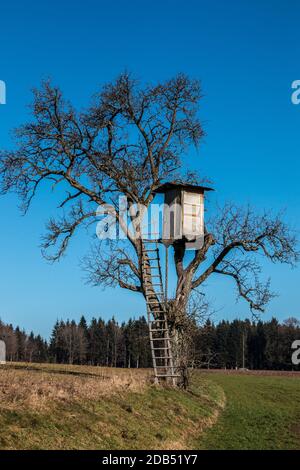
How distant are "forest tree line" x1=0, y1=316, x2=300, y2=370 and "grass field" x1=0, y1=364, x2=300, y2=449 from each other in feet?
308

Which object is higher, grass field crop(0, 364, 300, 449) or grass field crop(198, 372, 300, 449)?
grass field crop(0, 364, 300, 449)

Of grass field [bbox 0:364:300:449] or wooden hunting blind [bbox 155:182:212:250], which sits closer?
grass field [bbox 0:364:300:449]

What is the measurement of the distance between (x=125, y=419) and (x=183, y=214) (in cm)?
1252

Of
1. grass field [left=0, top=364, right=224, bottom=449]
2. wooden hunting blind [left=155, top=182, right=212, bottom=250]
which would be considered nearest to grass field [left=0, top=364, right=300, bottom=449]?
grass field [left=0, top=364, right=224, bottom=449]

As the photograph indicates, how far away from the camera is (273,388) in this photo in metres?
37.5

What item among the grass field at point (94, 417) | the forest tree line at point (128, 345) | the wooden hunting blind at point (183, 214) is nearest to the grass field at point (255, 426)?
the grass field at point (94, 417)

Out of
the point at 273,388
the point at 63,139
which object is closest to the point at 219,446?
the point at 63,139

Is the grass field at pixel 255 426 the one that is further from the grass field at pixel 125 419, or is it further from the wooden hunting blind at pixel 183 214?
the wooden hunting blind at pixel 183 214

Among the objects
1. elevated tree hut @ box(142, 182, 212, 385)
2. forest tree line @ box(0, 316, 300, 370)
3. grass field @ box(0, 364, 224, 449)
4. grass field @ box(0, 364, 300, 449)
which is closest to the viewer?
grass field @ box(0, 364, 224, 449)

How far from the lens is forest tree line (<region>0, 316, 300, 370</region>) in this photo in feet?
399

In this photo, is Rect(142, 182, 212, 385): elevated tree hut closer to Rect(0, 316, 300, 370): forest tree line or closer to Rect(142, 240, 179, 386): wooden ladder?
Rect(142, 240, 179, 386): wooden ladder

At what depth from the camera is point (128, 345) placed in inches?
4973

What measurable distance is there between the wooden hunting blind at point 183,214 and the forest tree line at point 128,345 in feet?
293
